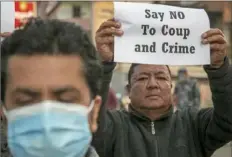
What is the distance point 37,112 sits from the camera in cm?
190

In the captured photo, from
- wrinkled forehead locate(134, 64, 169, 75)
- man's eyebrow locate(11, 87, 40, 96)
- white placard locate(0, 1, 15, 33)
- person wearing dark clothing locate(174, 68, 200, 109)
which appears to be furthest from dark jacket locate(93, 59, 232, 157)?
person wearing dark clothing locate(174, 68, 200, 109)

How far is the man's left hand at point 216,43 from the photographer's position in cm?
281

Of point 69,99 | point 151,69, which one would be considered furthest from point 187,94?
point 69,99

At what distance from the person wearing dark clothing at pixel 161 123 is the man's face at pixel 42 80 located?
38.7 inches

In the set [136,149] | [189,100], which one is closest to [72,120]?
[136,149]

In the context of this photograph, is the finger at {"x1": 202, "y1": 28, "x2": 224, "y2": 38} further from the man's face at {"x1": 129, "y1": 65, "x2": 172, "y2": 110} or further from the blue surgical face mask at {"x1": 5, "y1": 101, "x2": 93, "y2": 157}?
the blue surgical face mask at {"x1": 5, "y1": 101, "x2": 93, "y2": 157}

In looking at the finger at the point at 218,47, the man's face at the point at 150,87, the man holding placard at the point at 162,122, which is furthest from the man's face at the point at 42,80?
the man's face at the point at 150,87

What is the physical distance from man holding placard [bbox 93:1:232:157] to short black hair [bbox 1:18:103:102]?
91cm

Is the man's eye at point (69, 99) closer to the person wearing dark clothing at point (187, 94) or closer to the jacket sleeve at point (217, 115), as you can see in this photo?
the jacket sleeve at point (217, 115)

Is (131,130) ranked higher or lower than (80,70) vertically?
lower

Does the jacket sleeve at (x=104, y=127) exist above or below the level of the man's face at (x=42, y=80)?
below

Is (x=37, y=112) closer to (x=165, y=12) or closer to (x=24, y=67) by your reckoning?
(x=24, y=67)

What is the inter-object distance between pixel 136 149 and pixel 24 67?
133cm

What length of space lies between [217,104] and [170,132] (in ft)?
1.05
